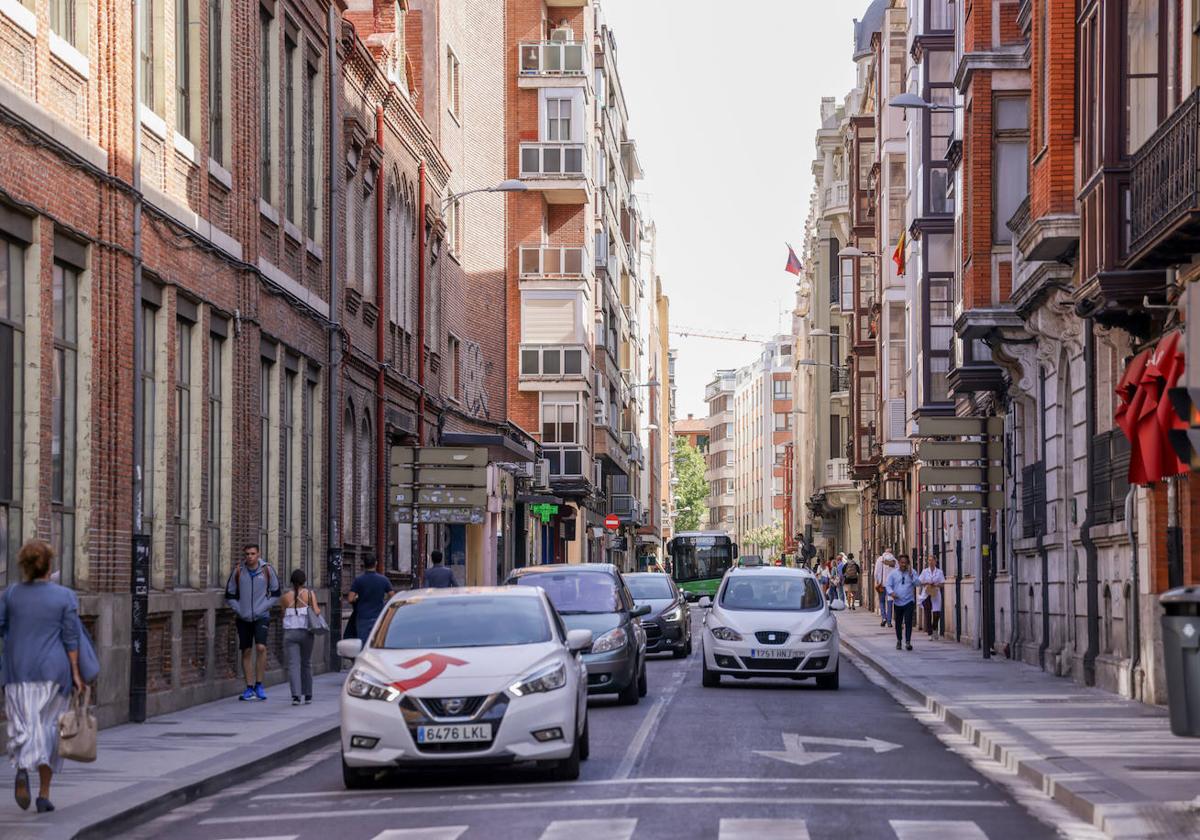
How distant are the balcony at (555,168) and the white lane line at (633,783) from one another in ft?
183

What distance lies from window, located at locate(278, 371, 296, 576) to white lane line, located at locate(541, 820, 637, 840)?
58.2 ft

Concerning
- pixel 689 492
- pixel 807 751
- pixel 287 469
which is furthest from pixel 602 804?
pixel 689 492

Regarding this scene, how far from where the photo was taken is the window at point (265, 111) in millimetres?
28922

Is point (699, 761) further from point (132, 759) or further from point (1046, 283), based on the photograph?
point (1046, 283)

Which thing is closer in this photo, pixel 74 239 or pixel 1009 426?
pixel 74 239

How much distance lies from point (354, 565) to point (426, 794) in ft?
69.6

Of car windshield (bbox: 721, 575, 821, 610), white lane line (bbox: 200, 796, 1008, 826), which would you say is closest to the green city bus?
car windshield (bbox: 721, 575, 821, 610)

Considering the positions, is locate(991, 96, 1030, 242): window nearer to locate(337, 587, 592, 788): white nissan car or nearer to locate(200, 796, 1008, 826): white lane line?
locate(337, 587, 592, 788): white nissan car

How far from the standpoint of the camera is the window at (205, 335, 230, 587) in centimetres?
2609

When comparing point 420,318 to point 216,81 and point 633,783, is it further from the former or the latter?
point 633,783

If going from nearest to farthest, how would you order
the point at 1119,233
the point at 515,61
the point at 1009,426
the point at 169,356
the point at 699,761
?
the point at 699,761
the point at 1119,233
the point at 169,356
the point at 1009,426
the point at 515,61

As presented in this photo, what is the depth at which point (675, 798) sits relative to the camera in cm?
1406

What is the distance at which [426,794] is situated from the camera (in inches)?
589

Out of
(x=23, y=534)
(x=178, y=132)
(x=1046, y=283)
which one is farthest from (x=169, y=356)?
(x=1046, y=283)
